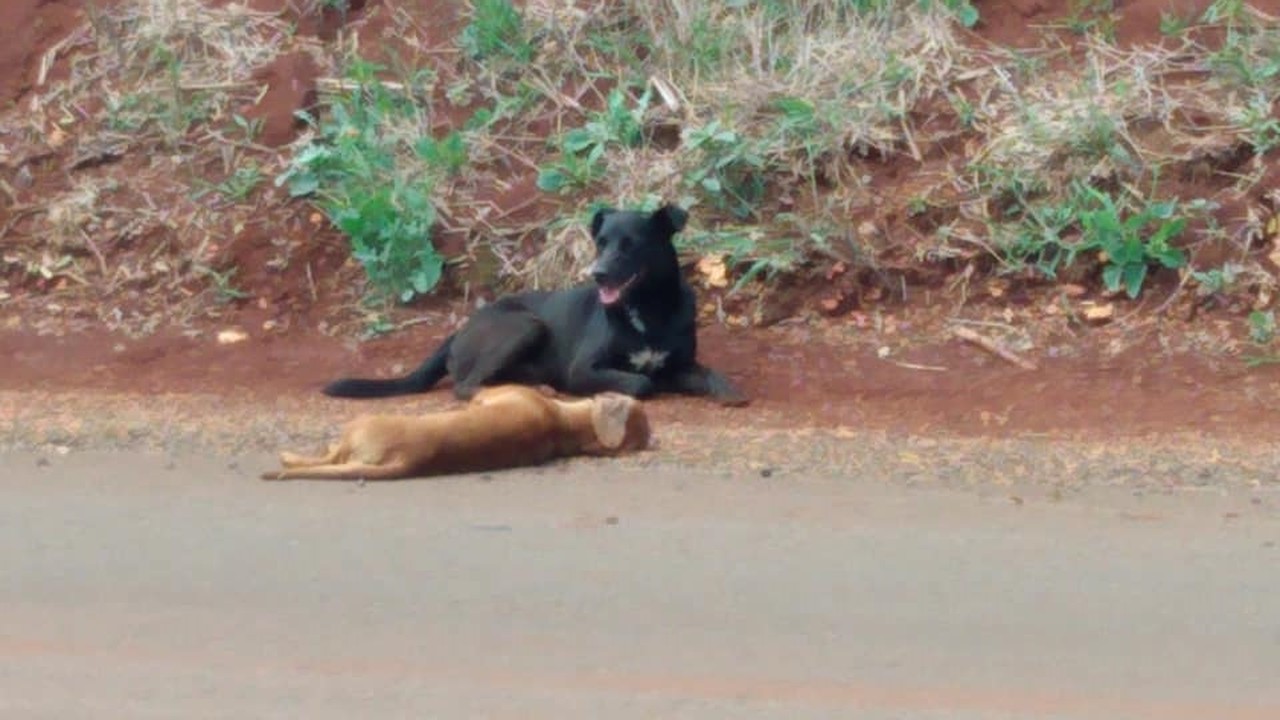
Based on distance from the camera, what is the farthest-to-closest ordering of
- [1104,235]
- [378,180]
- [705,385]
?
[378,180]
[1104,235]
[705,385]

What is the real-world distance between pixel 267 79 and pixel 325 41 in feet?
1.78

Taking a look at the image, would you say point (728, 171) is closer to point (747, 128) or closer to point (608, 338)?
point (747, 128)

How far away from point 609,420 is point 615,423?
0.03 metres

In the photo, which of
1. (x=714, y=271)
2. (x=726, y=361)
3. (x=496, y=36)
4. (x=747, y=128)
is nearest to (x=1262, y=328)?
(x=726, y=361)

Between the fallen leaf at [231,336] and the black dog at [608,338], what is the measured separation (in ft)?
3.80

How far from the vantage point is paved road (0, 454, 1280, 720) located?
538 centimetres

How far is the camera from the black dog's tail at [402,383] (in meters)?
10.4

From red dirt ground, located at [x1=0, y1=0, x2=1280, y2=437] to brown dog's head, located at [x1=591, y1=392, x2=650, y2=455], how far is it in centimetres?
139

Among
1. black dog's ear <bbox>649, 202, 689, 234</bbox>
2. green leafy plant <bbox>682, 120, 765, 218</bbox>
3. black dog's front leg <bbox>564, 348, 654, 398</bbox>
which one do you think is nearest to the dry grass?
green leafy plant <bbox>682, 120, 765, 218</bbox>

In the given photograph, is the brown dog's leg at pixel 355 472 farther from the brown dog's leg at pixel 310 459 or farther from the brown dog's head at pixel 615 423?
the brown dog's head at pixel 615 423

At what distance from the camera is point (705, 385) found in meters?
10.4

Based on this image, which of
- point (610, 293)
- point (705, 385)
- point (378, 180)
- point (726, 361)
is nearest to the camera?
point (705, 385)

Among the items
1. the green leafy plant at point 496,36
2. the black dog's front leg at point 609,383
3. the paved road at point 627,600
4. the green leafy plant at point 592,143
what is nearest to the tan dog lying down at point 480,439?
the paved road at point 627,600

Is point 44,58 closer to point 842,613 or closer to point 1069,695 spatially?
point 842,613
